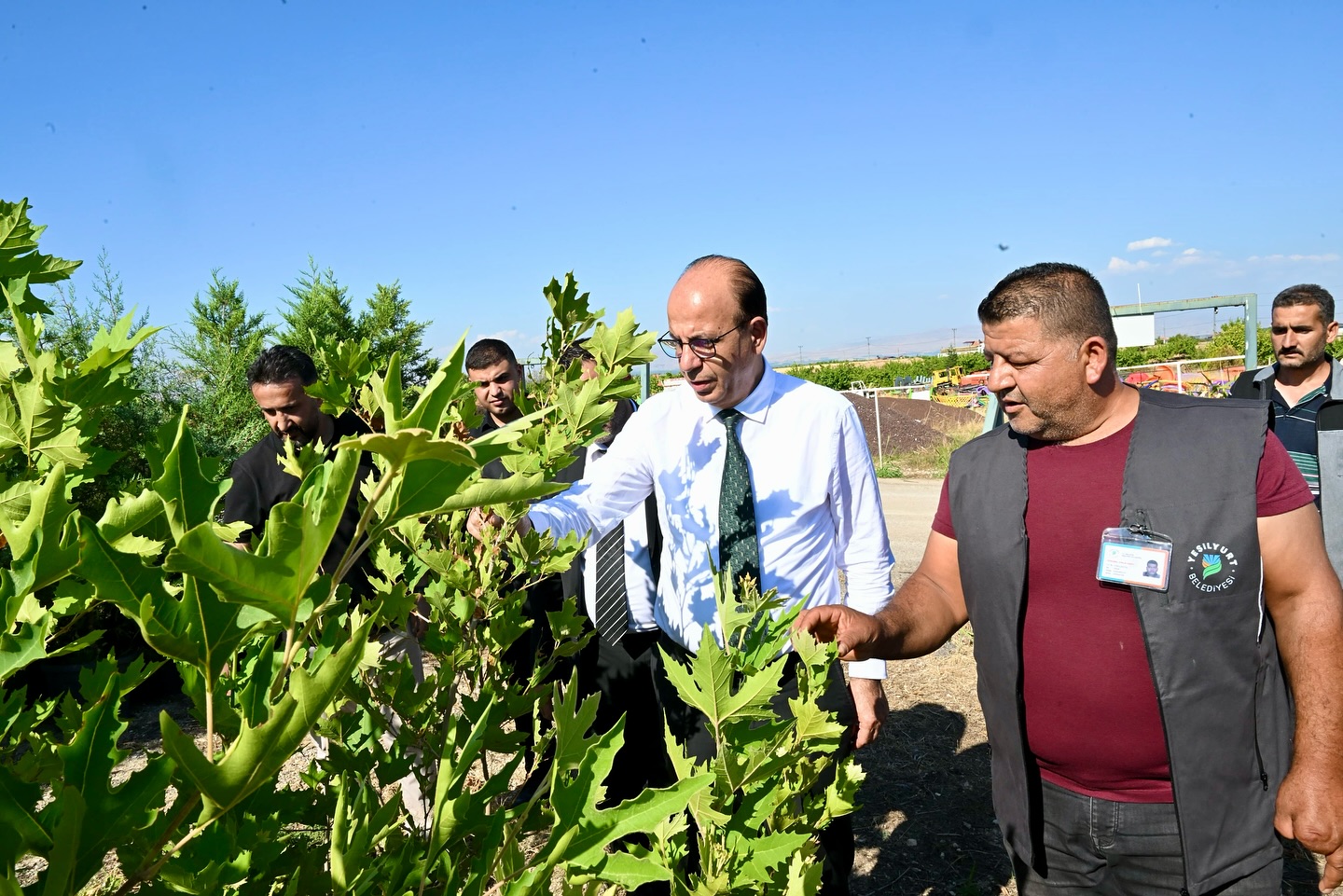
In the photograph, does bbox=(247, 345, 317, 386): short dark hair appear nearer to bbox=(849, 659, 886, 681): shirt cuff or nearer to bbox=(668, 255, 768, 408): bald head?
bbox=(668, 255, 768, 408): bald head

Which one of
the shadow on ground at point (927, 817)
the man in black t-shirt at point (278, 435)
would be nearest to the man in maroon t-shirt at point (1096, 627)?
the shadow on ground at point (927, 817)

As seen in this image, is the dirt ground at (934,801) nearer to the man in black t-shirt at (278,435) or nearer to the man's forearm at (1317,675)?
the man's forearm at (1317,675)

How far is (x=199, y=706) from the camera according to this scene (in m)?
0.75

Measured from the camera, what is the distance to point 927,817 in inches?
156

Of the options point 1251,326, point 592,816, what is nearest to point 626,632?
point 592,816

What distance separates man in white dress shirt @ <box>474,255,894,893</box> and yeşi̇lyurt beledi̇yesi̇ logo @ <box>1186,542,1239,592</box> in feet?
2.69

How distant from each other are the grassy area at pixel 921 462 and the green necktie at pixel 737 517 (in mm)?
13235

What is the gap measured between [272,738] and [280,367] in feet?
10.6

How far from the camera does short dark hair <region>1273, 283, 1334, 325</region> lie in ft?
14.0

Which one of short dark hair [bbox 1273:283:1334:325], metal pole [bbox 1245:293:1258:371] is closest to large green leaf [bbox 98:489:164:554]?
short dark hair [bbox 1273:283:1334:325]

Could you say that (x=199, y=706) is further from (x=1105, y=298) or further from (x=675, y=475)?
(x=1105, y=298)

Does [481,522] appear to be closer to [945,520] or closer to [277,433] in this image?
[945,520]

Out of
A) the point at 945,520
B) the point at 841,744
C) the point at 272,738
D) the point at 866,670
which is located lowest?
the point at 841,744

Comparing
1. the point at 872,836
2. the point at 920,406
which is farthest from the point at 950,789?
the point at 920,406
